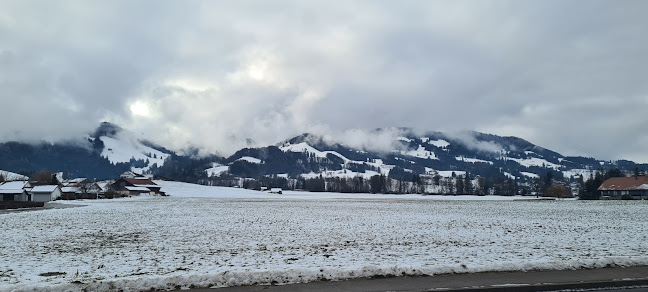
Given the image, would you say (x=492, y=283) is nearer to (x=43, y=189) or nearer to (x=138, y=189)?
(x=43, y=189)

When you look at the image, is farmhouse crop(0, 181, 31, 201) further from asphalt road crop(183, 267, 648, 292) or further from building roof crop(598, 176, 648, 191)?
building roof crop(598, 176, 648, 191)

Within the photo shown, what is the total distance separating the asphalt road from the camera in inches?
447

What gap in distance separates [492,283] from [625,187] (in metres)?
156

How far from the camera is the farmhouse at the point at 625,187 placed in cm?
13212

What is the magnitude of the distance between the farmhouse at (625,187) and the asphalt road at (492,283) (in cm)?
14559

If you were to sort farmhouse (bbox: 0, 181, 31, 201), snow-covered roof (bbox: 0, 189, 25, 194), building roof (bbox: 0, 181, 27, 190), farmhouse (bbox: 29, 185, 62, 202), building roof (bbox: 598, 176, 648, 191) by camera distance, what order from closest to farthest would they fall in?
snow-covered roof (bbox: 0, 189, 25, 194), farmhouse (bbox: 0, 181, 31, 201), farmhouse (bbox: 29, 185, 62, 202), building roof (bbox: 0, 181, 27, 190), building roof (bbox: 598, 176, 648, 191)

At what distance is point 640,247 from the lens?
17.9 meters

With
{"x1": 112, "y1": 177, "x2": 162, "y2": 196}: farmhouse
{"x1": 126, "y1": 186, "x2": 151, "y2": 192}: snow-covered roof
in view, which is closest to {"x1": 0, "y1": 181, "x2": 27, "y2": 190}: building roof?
{"x1": 112, "y1": 177, "x2": 162, "y2": 196}: farmhouse

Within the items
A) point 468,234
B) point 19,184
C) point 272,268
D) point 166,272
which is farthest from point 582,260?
point 19,184

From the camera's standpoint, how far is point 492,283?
11.8 metres

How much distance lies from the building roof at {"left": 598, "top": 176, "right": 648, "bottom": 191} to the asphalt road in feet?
496

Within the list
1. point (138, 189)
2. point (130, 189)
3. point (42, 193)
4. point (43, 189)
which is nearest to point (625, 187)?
point (138, 189)

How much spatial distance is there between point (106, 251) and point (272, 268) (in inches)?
356

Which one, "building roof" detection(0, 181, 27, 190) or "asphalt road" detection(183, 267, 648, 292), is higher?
"building roof" detection(0, 181, 27, 190)
